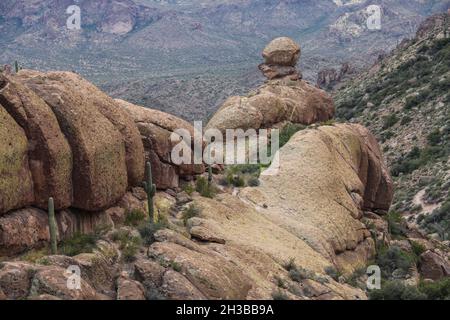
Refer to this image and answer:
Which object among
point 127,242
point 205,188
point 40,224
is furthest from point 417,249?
point 40,224

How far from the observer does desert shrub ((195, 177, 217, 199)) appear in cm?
2194

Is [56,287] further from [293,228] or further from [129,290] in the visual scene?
[293,228]

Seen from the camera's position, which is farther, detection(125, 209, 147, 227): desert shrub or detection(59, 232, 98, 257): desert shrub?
detection(125, 209, 147, 227): desert shrub

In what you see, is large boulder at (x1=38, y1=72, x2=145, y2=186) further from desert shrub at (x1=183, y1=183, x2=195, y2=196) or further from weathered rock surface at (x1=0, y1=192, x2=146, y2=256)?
desert shrub at (x1=183, y1=183, x2=195, y2=196)

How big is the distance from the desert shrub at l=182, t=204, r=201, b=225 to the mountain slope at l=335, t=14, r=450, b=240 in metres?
23.7

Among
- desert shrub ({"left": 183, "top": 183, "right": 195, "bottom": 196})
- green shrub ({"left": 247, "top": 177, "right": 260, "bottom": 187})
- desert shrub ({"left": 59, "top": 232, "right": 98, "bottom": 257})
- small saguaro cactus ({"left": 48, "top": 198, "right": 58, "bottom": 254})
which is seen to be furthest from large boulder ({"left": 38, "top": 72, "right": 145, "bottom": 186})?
green shrub ({"left": 247, "top": 177, "right": 260, "bottom": 187})

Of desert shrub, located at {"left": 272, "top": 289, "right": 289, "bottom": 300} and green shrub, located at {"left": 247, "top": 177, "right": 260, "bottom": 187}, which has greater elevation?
green shrub, located at {"left": 247, "top": 177, "right": 260, "bottom": 187}

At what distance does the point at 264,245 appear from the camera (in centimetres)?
1950

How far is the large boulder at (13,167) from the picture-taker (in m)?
14.9

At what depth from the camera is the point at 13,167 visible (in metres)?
15.3

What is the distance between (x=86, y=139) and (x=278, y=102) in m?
15.9

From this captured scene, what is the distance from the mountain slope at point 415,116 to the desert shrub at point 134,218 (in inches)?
1015

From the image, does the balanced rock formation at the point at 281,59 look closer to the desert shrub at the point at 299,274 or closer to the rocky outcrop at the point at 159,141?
the rocky outcrop at the point at 159,141
